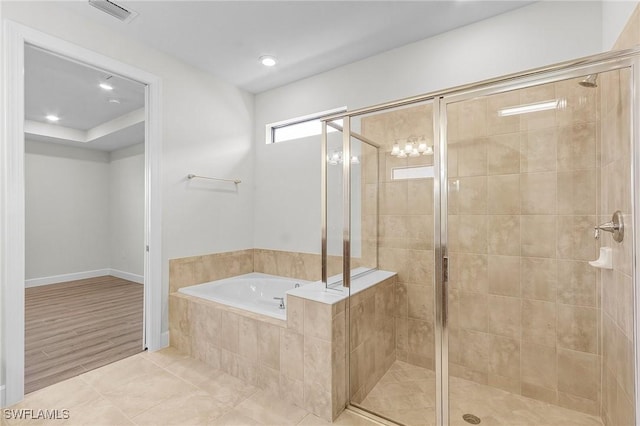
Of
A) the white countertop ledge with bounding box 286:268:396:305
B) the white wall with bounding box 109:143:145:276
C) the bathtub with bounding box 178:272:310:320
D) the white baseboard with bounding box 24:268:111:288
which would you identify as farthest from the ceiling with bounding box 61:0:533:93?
the white baseboard with bounding box 24:268:111:288

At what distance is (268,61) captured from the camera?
2.75 metres

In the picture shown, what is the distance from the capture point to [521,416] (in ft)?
5.57

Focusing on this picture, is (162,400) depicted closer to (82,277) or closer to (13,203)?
(13,203)

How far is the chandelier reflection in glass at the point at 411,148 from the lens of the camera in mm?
1898

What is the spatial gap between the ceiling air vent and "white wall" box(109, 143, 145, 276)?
11.0 feet

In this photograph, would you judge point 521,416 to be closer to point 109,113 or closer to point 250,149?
point 250,149

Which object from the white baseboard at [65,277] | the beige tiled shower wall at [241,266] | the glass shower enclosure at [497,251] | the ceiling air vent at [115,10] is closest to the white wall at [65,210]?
the white baseboard at [65,277]

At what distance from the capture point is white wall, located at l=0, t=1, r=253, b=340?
2.35 m

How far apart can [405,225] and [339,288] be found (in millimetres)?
658

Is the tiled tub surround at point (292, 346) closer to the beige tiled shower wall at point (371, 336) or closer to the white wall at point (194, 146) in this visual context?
the beige tiled shower wall at point (371, 336)

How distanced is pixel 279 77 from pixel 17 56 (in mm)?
1963

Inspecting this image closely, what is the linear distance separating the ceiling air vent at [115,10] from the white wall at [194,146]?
0.23 meters

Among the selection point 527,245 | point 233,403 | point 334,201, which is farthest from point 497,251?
point 233,403

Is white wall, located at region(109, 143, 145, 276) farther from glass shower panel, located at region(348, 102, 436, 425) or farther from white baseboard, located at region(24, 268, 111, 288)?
glass shower panel, located at region(348, 102, 436, 425)
